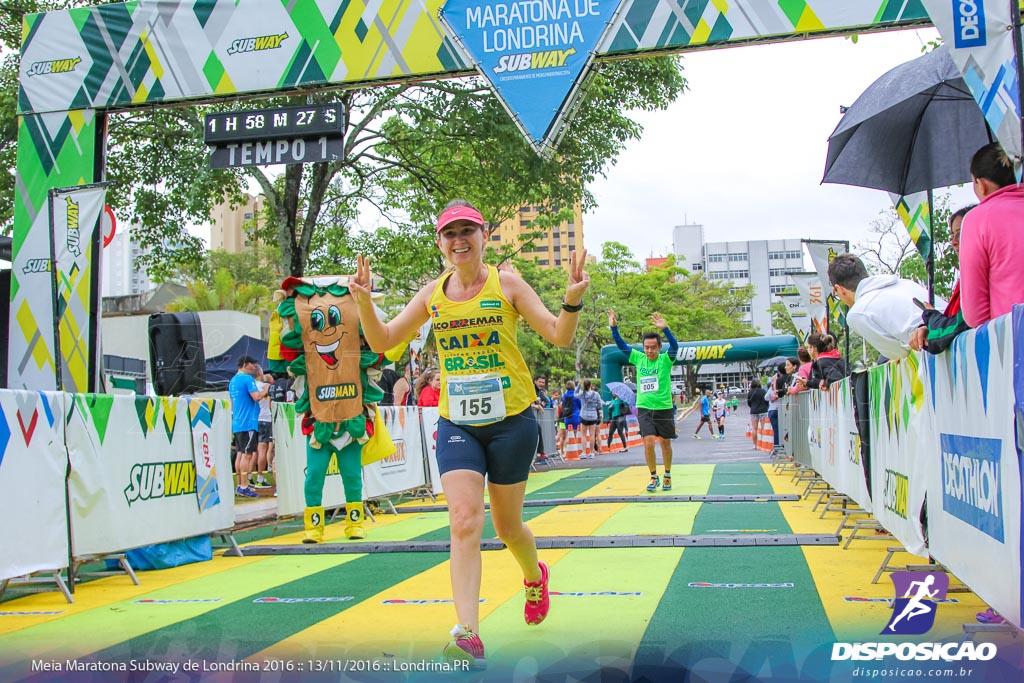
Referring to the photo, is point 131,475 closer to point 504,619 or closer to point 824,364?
point 504,619

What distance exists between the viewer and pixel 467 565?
3943mm

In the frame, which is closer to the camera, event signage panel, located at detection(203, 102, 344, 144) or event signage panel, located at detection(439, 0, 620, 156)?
event signage panel, located at detection(439, 0, 620, 156)

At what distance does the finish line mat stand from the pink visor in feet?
6.51

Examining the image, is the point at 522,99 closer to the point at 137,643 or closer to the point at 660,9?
the point at 660,9

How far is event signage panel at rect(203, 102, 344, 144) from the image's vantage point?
29.5 feet

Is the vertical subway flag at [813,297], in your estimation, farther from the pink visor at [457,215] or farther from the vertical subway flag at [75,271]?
the pink visor at [457,215]

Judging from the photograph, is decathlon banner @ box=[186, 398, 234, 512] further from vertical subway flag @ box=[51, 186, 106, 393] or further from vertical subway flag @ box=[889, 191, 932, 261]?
vertical subway flag @ box=[889, 191, 932, 261]

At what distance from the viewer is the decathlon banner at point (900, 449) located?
505cm

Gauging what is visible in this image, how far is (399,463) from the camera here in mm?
12484

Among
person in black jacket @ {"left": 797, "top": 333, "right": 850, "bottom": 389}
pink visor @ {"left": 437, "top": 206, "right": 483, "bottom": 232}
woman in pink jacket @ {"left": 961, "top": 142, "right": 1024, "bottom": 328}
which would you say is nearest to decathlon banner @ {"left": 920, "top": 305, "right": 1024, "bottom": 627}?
woman in pink jacket @ {"left": 961, "top": 142, "right": 1024, "bottom": 328}

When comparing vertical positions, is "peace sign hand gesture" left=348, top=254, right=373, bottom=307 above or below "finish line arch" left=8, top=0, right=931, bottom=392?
below

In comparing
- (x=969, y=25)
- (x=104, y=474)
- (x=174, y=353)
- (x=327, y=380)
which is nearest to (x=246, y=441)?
(x=174, y=353)

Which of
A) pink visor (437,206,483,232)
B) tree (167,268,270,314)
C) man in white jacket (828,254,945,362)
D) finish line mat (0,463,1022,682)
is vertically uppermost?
tree (167,268,270,314)

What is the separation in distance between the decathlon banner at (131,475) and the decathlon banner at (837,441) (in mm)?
5498
